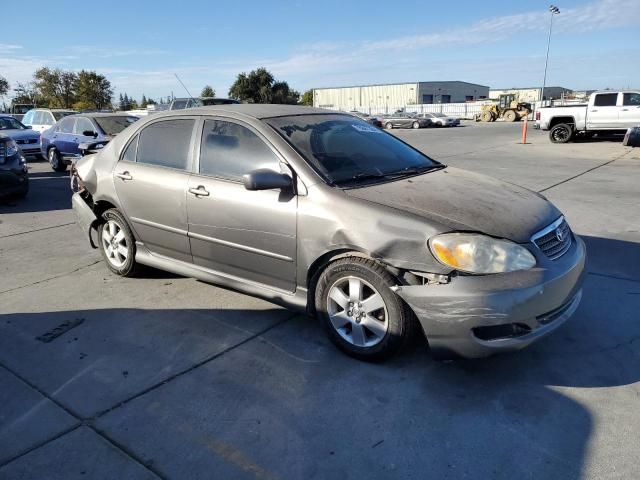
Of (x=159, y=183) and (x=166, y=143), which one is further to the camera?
(x=166, y=143)

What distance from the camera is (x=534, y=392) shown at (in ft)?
9.55

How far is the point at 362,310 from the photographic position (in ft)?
10.4

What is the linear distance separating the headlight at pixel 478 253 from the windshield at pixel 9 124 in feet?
53.6

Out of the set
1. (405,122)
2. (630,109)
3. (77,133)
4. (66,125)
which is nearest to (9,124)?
(66,125)

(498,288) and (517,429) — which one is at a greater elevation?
(498,288)

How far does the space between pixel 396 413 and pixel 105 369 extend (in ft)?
6.27

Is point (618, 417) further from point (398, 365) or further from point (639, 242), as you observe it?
point (639, 242)

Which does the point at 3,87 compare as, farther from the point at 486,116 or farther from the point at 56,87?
the point at 486,116

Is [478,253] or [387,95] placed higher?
[387,95]

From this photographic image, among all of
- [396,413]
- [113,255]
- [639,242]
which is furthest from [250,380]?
[639,242]

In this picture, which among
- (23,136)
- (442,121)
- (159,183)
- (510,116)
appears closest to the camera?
(159,183)

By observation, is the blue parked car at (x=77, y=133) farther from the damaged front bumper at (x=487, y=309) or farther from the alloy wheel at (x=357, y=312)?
the damaged front bumper at (x=487, y=309)

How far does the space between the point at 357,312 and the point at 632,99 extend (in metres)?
19.4

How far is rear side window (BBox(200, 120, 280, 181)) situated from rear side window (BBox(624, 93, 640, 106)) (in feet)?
62.1
